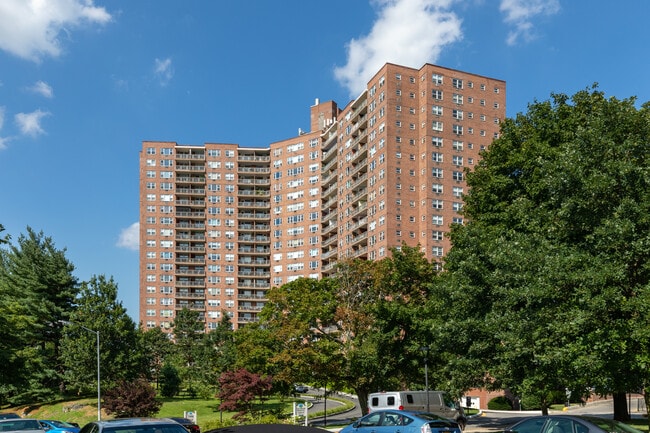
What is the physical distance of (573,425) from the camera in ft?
51.1

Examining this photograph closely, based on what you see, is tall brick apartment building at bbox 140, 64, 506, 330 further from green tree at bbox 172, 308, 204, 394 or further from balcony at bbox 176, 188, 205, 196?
green tree at bbox 172, 308, 204, 394

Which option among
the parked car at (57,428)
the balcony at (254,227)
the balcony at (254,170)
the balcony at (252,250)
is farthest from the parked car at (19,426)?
the balcony at (254,170)

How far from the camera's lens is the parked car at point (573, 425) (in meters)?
15.1

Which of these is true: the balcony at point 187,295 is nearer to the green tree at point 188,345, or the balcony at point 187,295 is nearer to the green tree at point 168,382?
the green tree at point 188,345

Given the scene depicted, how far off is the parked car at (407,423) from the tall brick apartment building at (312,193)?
64887 mm

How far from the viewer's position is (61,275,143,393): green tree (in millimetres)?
63750

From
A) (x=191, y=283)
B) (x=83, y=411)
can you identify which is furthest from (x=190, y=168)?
(x=83, y=411)

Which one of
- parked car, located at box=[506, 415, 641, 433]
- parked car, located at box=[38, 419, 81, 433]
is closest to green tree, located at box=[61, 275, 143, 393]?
parked car, located at box=[38, 419, 81, 433]

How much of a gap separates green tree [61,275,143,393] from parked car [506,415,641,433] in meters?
53.2

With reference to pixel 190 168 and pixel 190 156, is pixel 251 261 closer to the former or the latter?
pixel 190 168

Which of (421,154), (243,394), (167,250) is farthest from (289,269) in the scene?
(243,394)

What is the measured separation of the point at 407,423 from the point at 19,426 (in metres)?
16.0

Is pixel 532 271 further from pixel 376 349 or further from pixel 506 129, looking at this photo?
pixel 376 349

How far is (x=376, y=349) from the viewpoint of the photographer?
4081 centimetres
